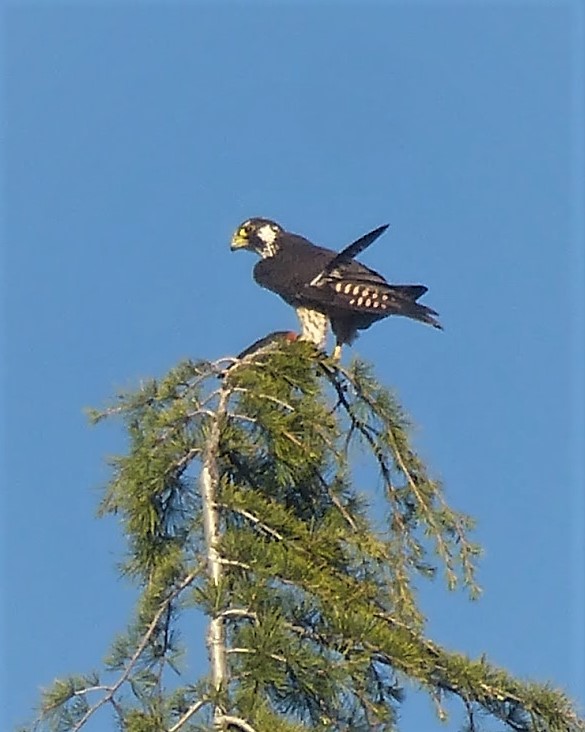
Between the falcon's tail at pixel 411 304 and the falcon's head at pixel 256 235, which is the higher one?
the falcon's head at pixel 256 235

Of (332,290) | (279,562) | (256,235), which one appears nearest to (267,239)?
(256,235)

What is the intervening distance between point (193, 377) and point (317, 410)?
0.37 metres

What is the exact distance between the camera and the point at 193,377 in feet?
15.3

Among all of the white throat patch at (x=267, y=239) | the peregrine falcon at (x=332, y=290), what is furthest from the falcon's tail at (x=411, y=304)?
the white throat patch at (x=267, y=239)

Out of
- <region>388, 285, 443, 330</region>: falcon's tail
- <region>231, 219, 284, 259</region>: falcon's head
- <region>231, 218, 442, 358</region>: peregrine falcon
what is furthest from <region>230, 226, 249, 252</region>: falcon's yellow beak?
<region>388, 285, 443, 330</region>: falcon's tail

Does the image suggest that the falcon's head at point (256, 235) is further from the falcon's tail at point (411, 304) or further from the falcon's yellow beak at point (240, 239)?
the falcon's tail at point (411, 304)

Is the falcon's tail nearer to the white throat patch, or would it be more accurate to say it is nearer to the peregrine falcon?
the peregrine falcon

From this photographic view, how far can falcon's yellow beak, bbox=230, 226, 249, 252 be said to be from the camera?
7.35 metres

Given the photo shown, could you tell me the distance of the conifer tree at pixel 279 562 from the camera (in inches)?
154

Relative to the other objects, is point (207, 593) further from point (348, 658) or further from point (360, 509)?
point (360, 509)

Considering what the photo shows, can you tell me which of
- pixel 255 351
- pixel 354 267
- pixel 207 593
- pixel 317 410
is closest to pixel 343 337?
pixel 354 267

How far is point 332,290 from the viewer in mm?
6332

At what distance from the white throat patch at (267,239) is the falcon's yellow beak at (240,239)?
0.06 metres

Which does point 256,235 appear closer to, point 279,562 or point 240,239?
point 240,239
